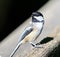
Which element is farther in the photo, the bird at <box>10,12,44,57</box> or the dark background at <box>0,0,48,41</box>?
the dark background at <box>0,0,48,41</box>

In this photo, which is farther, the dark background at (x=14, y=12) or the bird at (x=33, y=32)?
the dark background at (x=14, y=12)

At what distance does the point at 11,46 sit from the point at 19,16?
128 cm

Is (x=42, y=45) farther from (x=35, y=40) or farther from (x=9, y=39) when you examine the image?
(x=9, y=39)

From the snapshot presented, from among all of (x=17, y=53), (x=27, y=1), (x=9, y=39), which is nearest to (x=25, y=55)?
(x=17, y=53)

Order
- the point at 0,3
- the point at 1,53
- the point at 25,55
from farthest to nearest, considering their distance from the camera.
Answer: the point at 0,3
the point at 1,53
the point at 25,55

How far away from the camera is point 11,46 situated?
262 cm

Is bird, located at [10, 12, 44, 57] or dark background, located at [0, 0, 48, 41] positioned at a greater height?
bird, located at [10, 12, 44, 57]

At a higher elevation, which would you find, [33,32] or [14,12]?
[33,32]

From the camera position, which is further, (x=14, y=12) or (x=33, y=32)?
(x=14, y=12)

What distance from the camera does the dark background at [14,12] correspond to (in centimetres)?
371

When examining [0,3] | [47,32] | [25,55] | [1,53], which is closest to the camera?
[25,55]

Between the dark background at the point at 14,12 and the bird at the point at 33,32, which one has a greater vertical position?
the bird at the point at 33,32

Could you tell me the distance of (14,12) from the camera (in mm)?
3828

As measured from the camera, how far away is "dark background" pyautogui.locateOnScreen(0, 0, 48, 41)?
3707 millimetres
